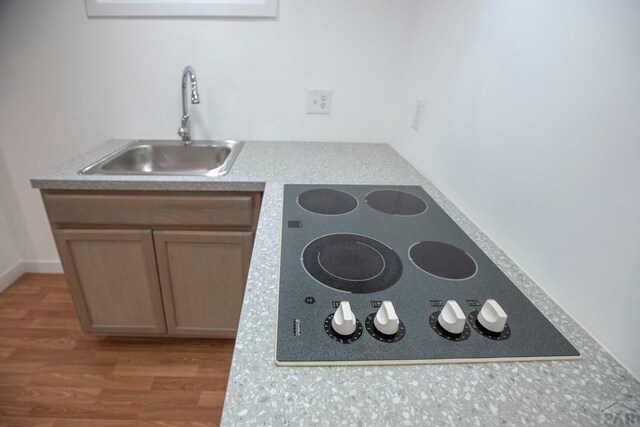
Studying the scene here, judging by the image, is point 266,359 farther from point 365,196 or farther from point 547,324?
point 365,196

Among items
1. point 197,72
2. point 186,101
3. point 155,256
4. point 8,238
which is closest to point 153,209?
point 155,256

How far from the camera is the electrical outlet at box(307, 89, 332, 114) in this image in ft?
5.25

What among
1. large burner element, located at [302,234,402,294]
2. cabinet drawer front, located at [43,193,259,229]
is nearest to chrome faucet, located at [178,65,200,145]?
cabinet drawer front, located at [43,193,259,229]

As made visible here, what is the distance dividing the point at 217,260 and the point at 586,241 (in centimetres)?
116

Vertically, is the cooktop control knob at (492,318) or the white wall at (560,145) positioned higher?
the white wall at (560,145)

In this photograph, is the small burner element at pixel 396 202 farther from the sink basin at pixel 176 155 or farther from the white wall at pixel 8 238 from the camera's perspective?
the white wall at pixel 8 238

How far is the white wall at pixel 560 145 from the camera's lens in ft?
1.62

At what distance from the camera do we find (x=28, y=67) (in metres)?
1.51

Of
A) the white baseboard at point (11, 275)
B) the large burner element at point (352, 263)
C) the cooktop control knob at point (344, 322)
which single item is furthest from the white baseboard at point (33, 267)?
the cooktop control knob at point (344, 322)

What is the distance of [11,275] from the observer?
74.9 inches

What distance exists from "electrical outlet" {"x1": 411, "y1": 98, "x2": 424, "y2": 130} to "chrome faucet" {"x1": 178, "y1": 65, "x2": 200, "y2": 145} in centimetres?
94

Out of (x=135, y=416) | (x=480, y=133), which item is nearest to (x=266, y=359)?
(x=480, y=133)

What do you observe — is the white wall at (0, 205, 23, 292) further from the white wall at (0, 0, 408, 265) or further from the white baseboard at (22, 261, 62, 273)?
the white wall at (0, 0, 408, 265)

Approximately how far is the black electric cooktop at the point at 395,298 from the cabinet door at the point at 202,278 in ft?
1.57
